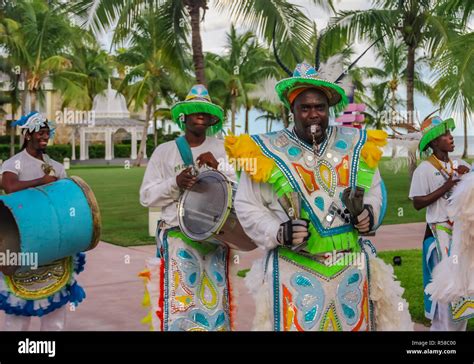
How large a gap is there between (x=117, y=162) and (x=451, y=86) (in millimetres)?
48808

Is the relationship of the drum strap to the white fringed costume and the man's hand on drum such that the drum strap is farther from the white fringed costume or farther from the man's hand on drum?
the man's hand on drum

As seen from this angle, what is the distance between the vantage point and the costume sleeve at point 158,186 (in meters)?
5.10

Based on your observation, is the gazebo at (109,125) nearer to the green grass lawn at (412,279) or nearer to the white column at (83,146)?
the white column at (83,146)

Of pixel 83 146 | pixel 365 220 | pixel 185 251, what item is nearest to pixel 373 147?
pixel 365 220

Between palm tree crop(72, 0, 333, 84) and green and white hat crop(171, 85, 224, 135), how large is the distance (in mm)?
7156

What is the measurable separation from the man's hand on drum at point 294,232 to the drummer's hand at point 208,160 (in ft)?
6.44

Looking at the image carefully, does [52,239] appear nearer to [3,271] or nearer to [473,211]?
[3,271]

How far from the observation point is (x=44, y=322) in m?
5.46

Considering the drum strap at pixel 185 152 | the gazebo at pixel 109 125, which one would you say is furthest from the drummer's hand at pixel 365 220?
the gazebo at pixel 109 125

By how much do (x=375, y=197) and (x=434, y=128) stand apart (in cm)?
248

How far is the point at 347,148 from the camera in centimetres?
365

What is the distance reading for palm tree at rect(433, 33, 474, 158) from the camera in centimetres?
1030

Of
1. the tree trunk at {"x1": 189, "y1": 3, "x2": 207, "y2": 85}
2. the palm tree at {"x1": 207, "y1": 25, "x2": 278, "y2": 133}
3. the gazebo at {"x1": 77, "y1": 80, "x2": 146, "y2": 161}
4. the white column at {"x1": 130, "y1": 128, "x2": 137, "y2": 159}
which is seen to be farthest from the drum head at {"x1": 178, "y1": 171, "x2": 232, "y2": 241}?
the white column at {"x1": 130, "y1": 128, "x2": 137, "y2": 159}

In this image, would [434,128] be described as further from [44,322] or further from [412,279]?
[44,322]
